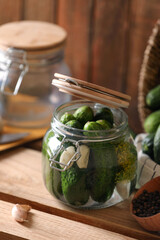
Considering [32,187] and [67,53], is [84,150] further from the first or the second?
[67,53]

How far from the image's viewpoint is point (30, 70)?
120 centimetres

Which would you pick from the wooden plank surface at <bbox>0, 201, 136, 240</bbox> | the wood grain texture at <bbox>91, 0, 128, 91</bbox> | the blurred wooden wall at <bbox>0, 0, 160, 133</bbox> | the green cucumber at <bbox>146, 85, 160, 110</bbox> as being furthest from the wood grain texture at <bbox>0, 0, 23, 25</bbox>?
the wooden plank surface at <bbox>0, 201, 136, 240</bbox>

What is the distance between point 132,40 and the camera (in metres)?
1.39

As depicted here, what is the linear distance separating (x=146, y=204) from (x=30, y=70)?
54 cm

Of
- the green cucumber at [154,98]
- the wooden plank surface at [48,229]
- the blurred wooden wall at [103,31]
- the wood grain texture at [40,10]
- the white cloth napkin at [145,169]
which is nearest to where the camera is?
the wooden plank surface at [48,229]

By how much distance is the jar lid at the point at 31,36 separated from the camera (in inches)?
44.9

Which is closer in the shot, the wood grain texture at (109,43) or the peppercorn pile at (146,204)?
the peppercorn pile at (146,204)

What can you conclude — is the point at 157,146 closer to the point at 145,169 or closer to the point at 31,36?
the point at 145,169

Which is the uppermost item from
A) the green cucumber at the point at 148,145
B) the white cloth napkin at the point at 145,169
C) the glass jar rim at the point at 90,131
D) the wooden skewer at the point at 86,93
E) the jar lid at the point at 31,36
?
the wooden skewer at the point at 86,93

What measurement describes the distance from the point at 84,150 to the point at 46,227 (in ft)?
0.58

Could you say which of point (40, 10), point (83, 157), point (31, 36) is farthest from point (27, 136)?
point (40, 10)

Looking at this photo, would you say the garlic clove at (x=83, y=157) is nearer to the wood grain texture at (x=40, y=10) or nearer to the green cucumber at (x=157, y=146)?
the green cucumber at (x=157, y=146)

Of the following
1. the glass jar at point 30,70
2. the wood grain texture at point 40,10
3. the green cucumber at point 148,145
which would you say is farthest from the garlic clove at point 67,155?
the wood grain texture at point 40,10

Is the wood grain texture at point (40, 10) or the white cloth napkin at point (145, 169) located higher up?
the wood grain texture at point (40, 10)
